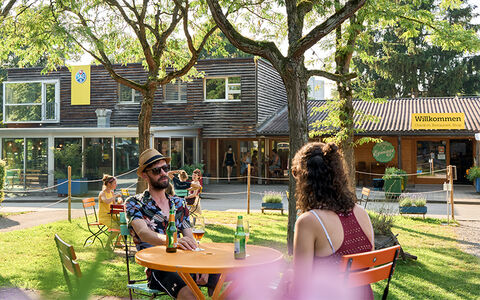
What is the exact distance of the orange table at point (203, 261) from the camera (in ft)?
10.8

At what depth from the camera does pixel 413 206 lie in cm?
1289

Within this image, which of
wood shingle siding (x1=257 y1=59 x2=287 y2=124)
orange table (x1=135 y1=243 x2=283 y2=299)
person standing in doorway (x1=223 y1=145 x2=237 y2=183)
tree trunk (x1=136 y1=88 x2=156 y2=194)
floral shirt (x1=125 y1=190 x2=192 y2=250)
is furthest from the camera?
person standing in doorway (x1=223 y1=145 x2=237 y2=183)

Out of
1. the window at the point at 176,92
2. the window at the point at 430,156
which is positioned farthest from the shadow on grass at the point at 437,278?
the window at the point at 176,92

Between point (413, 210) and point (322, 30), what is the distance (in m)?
7.92

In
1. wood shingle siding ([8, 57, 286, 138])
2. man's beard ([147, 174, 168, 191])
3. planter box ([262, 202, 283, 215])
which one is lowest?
planter box ([262, 202, 283, 215])

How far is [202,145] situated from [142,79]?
15.6 ft

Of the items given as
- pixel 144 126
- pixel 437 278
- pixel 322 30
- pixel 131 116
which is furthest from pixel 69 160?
pixel 437 278

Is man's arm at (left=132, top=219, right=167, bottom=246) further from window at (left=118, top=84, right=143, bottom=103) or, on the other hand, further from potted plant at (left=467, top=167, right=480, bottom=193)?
window at (left=118, top=84, right=143, bottom=103)

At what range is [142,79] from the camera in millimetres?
25531

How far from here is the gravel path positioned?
8969mm

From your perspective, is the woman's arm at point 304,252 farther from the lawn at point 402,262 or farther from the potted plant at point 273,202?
the potted plant at point 273,202

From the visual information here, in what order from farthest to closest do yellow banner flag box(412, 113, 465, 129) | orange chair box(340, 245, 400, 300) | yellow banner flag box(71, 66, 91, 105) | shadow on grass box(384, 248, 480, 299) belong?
1. yellow banner flag box(71, 66, 91, 105)
2. yellow banner flag box(412, 113, 465, 129)
3. shadow on grass box(384, 248, 480, 299)
4. orange chair box(340, 245, 400, 300)

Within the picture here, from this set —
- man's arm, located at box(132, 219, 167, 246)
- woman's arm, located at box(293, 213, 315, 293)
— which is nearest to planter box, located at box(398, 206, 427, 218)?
man's arm, located at box(132, 219, 167, 246)

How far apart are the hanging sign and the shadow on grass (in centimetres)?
1563
